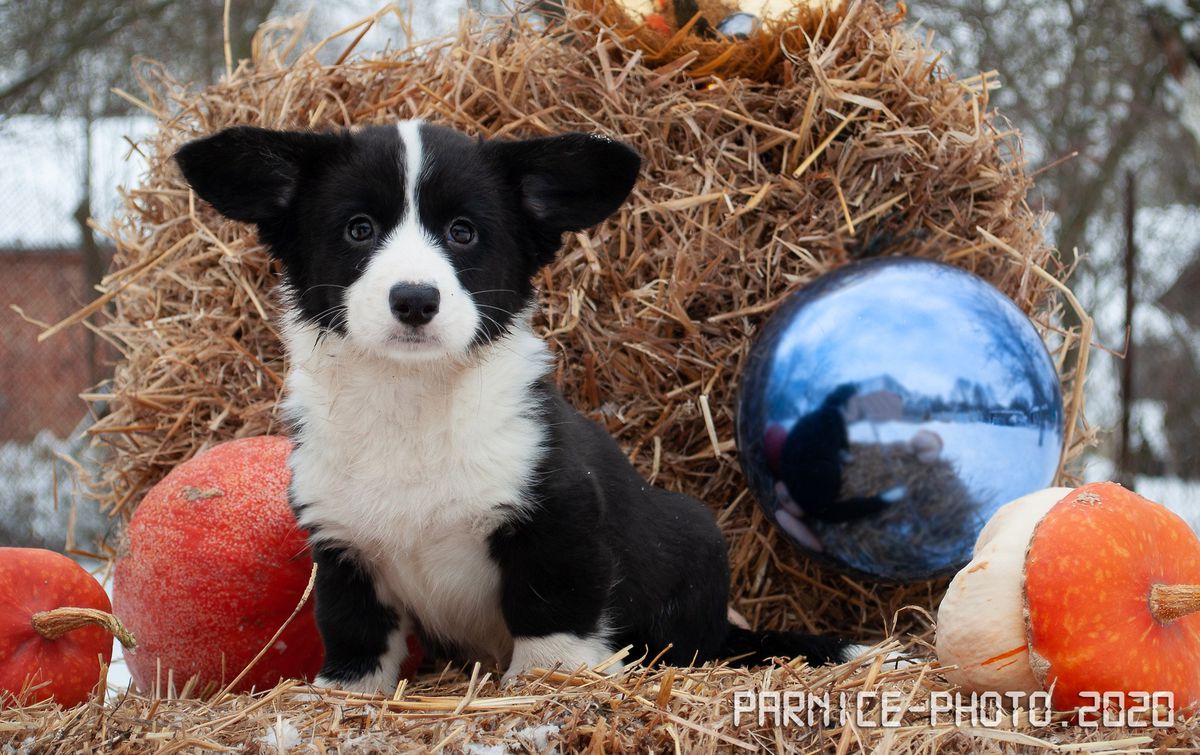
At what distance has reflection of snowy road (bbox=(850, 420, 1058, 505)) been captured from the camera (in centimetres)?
316

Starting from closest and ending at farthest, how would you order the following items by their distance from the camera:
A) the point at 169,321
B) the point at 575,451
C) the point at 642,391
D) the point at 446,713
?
the point at 446,713, the point at 575,451, the point at 642,391, the point at 169,321

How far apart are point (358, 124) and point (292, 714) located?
232cm

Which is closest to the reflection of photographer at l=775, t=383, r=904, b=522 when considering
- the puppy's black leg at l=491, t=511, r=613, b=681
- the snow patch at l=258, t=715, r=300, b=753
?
the puppy's black leg at l=491, t=511, r=613, b=681

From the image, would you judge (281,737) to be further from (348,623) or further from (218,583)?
(218,583)

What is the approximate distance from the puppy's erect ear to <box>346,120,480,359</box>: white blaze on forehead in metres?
0.25

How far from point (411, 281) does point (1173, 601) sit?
5.37 feet

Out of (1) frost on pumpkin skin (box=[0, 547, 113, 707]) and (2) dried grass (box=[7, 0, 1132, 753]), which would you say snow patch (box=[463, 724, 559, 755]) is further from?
(2) dried grass (box=[7, 0, 1132, 753])

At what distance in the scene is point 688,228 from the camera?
11.9 feet

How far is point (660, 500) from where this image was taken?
299cm

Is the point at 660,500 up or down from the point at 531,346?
down

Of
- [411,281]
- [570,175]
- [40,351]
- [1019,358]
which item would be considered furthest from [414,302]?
[40,351]

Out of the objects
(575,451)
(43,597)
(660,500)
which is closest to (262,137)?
(575,451)

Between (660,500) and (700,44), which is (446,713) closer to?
(660,500)

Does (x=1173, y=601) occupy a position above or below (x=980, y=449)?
below
